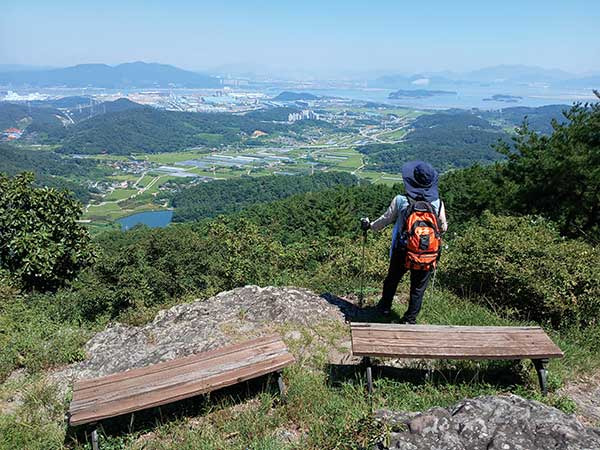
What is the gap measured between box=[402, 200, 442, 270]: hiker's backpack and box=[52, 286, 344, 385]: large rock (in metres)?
1.25

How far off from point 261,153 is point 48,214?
95448mm

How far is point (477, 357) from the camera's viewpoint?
277 cm

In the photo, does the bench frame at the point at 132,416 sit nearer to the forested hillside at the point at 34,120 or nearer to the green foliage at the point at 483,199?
the green foliage at the point at 483,199

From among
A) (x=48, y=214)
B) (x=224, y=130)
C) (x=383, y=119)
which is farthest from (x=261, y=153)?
(x=48, y=214)

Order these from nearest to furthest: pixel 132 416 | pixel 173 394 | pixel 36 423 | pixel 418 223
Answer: pixel 173 394 < pixel 132 416 < pixel 36 423 < pixel 418 223

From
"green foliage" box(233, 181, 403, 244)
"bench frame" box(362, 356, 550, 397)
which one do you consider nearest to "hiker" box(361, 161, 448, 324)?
"bench frame" box(362, 356, 550, 397)

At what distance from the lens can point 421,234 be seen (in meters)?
3.18

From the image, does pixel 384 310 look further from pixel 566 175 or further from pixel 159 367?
pixel 566 175

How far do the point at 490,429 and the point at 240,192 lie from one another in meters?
60.7

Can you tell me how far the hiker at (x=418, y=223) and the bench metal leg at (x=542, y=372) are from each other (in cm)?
97

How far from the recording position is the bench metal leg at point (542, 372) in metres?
2.83

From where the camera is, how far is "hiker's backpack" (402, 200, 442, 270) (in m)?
3.18

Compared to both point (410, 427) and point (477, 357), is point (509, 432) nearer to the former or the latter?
point (410, 427)

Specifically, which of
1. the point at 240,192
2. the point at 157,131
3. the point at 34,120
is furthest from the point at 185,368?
the point at 34,120
